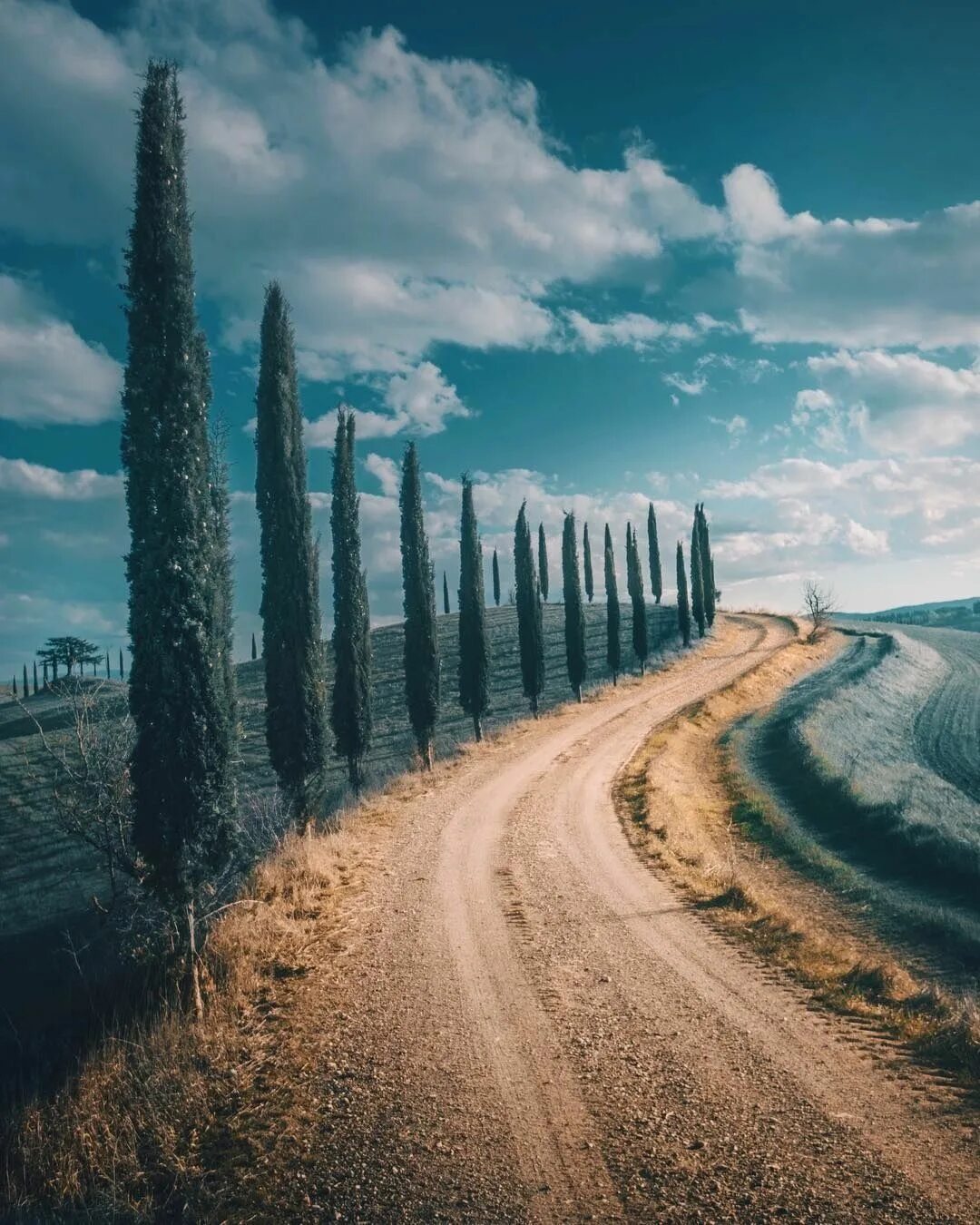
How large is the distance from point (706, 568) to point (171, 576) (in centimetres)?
6898

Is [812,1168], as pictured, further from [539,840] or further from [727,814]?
[727,814]

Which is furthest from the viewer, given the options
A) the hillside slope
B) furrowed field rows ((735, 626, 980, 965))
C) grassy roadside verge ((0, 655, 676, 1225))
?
furrowed field rows ((735, 626, 980, 965))

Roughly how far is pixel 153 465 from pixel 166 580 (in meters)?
1.72

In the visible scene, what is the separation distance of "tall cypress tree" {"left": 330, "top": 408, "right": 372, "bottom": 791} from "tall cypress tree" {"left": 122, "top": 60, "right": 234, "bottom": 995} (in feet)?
57.3

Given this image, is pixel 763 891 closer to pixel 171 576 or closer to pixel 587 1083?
pixel 587 1083

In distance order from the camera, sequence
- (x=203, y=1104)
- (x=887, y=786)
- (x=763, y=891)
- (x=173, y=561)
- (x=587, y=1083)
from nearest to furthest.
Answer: (x=203, y=1104)
(x=587, y=1083)
(x=173, y=561)
(x=763, y=891)
(x=887, y=786)

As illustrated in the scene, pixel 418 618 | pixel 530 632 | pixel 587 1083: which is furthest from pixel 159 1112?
pixel 530 632

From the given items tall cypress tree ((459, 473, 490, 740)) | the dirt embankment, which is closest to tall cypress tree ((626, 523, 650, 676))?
tall cypress tree ((459, 473, 490, 740))

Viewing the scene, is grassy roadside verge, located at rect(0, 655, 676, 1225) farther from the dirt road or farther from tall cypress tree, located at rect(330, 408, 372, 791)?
tall cypress tree, located at rect(330, 408, 372, 791)

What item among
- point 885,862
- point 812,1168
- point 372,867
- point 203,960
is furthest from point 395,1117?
point 885,862

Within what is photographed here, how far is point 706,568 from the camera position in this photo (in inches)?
2859

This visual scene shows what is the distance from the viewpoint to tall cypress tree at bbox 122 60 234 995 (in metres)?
9.66

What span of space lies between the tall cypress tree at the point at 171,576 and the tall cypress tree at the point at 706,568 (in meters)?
66.3

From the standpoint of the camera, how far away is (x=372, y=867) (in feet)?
46.1
